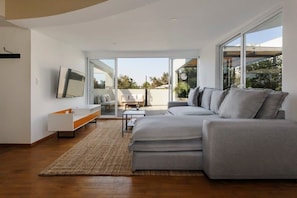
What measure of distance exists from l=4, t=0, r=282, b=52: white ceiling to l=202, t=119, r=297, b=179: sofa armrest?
1.75m

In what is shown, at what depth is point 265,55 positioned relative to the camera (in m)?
4.05

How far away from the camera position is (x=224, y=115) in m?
3.64

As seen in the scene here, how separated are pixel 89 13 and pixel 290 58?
269cm

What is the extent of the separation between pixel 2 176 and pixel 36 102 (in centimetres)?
192

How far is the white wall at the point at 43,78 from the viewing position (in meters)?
4.41

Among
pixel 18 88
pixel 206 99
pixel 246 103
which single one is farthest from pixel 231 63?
pixel 18 88

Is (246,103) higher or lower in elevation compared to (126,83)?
lower

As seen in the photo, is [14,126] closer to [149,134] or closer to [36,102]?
[36,102]

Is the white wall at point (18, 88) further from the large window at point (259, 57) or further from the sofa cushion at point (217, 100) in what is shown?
the large window at point (259, 57)

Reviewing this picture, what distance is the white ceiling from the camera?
331cm

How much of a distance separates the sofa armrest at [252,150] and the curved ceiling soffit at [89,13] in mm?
1711

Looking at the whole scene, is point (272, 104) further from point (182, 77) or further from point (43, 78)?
point (182, 77)

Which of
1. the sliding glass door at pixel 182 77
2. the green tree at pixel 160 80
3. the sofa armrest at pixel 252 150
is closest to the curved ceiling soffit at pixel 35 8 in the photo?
the sofa armrest at pixel 252 150

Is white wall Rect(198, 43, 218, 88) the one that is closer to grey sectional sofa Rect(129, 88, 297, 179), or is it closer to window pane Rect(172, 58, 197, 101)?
window pane Rect(172, 58, 197, 101)
